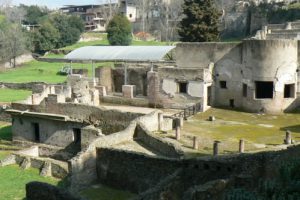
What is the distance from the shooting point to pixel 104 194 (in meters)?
17.0

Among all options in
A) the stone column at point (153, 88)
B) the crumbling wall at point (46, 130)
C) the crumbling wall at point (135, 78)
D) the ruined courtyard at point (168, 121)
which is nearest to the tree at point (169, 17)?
the crumbling wall at point (135, 78)

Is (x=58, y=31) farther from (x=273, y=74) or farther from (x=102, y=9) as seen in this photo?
(x=273, y=74)

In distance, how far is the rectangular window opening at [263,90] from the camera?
2842 cm

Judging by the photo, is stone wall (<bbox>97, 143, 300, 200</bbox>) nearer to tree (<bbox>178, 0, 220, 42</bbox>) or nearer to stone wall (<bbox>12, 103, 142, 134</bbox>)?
stone wall (<bbox>12, 103, 142, 134</bbox>)

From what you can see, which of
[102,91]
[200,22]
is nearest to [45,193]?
[102,91]

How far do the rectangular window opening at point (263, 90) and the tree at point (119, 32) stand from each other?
135ft

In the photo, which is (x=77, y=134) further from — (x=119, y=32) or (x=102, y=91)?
(x=119, y=32)

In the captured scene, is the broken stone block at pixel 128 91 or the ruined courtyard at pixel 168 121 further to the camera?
the broken stone block at pixel 128 91

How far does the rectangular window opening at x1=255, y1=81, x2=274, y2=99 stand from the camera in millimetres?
28422

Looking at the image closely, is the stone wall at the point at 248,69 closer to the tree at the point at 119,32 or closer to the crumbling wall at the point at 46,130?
the crumbling wall at the point at 46,130

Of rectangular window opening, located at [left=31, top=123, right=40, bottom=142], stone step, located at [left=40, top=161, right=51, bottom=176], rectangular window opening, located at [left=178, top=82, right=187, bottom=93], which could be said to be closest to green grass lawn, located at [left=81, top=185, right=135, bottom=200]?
stone step, located at [left=40, top=161, right=51, bottom=176]

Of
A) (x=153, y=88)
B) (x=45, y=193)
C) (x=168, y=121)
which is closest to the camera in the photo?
(x=45, y=193)

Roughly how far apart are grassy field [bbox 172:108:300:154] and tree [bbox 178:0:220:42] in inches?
483

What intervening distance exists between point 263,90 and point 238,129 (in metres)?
5.73
